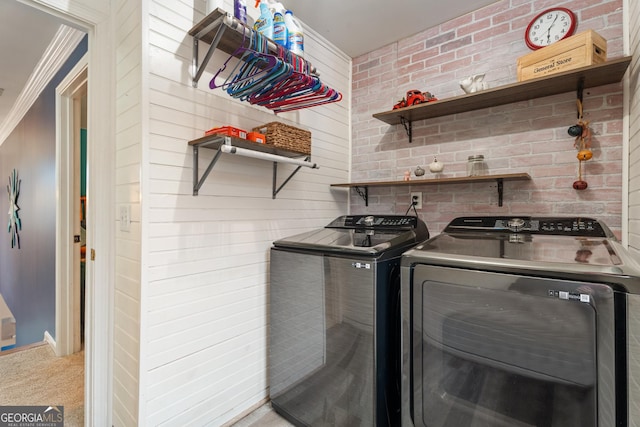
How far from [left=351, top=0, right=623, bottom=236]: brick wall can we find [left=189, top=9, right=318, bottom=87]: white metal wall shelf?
1.20 m

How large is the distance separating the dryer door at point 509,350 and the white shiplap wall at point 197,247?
0.99 metres

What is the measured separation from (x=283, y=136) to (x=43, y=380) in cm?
249

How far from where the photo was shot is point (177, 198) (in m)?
1.45

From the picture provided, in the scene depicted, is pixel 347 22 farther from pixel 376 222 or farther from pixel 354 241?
pixel 354 241

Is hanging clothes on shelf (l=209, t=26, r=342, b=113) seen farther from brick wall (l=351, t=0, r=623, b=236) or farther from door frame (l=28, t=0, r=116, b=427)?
brick wall (l=351, t=0, r=623, b=236)

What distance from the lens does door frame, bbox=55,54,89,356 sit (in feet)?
8.02

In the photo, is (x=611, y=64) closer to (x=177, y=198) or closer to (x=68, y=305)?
(x=177, y=198)

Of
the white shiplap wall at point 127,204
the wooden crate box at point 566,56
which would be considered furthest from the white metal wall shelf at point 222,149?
the wooden crate box at point 566,56

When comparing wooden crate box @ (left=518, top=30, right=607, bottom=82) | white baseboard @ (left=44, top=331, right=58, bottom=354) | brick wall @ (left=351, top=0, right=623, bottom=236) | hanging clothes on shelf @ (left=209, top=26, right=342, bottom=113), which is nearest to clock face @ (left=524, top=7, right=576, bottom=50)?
brick wall @ (left=351, top=0, right=623, bottom=236)

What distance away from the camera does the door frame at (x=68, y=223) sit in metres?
2.45

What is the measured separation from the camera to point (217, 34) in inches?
53.6

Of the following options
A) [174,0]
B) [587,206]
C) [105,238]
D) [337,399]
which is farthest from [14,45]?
[587,206]

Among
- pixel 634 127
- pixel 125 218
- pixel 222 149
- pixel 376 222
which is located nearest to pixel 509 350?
pixel 376 222

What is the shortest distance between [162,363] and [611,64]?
247 centimetres
